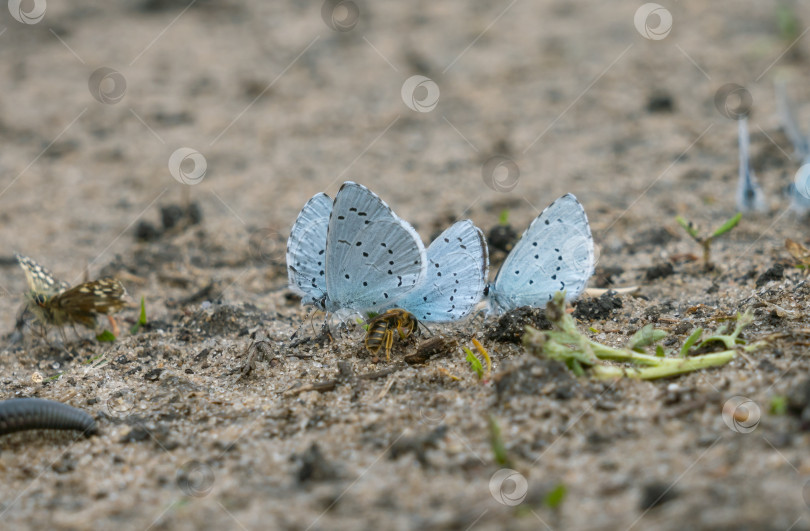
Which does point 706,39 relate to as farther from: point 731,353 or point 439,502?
point 439,502

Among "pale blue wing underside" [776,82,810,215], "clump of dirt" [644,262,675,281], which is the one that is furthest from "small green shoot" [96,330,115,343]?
"pale blue wing underside" [776,82,810,215]

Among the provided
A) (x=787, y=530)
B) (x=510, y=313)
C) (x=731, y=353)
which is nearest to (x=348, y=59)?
(x=510, y=313)

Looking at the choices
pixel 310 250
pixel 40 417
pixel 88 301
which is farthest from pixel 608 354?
pixel 88 301

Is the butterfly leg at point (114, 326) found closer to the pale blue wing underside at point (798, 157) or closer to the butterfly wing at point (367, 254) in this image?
the butterfly wing at point (367, 254)

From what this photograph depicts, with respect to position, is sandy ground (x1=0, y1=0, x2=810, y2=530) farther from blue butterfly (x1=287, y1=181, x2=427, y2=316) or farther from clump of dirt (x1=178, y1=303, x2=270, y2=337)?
blue butterfly (x1=287, y1=181, x2=427, y2=316)

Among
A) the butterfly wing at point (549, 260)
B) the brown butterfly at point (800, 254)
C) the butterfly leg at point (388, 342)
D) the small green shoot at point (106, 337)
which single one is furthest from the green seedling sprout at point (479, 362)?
the small green shoot at point (106, 337)

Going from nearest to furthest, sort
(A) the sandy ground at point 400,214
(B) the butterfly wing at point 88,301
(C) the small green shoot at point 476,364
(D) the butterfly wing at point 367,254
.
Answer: (A) the sandy ground at point 400,214, (C) the small green shoot at point 476,364, (D) the butterfly wing at point 367,254, (B) the butterfly wing at point 88,301
